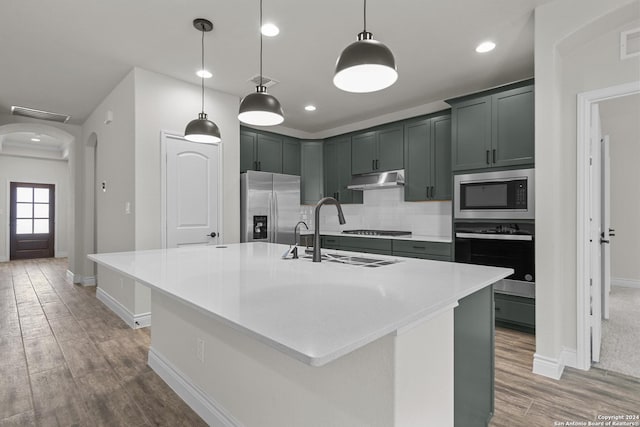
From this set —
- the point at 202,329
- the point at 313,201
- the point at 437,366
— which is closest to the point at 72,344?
the point at 202,329

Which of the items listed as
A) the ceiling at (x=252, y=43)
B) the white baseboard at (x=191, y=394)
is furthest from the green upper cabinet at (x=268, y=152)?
the white baseboard at (x=191, y=394)

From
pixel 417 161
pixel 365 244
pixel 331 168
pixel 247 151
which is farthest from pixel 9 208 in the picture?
pixel 417 161

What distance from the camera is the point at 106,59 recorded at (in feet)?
10.5

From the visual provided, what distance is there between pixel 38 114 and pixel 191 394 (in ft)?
17.0

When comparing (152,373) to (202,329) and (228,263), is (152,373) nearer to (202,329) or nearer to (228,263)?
(202,329)

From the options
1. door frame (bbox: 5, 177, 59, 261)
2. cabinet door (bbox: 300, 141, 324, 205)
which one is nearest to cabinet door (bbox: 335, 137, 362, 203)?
cabinet door (bbox: 300, 141, 324, 205)

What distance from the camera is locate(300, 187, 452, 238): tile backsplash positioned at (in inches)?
171

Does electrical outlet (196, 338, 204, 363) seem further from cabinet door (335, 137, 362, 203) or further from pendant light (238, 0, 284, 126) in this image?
cabinet door (335, 137, 362, 203)

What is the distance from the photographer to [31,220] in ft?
27.5

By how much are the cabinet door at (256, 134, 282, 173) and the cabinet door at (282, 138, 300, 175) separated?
8 centimetres

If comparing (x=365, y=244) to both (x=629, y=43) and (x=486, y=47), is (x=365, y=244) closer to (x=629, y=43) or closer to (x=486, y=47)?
(x=486, y=47)

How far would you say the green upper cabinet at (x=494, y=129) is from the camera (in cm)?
315

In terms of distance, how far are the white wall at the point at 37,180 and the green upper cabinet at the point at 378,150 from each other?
7.71 m

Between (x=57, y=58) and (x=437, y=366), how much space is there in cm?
411
